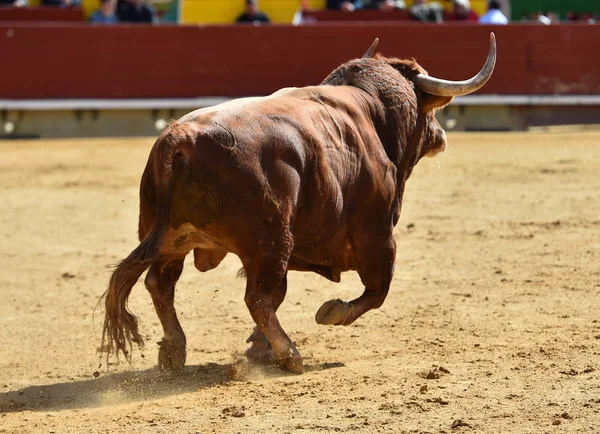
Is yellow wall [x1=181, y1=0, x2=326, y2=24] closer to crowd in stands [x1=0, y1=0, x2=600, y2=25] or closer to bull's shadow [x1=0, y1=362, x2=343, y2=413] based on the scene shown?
crowd in stands [x1=0, y1=0, x2=600, y2=25]

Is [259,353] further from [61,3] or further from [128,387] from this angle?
[61,3]

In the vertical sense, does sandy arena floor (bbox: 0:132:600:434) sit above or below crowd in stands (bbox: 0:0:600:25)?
below

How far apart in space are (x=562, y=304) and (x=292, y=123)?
6.61 ft

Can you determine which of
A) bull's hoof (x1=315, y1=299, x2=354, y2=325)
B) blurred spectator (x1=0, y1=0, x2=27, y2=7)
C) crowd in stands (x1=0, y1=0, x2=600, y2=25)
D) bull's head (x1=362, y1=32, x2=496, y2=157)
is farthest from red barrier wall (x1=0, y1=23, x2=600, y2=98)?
bull's hoof (x1=315, y1=299, x2=354, y2=325)

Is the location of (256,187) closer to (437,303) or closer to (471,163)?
(437,303)

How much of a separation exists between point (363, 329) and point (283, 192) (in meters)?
1.41

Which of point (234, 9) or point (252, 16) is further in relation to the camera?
point (234, 9)

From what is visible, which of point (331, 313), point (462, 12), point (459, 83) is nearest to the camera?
point (331, 313)

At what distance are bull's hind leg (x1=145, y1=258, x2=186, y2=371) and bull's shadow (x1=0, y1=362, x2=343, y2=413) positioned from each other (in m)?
0.07

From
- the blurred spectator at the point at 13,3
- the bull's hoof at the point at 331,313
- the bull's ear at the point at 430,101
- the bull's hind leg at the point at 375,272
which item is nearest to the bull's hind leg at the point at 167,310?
the bull's hoof at the point at 331,313

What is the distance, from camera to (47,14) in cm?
1595

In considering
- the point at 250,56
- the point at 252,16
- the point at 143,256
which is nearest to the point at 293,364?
the point at 143,256

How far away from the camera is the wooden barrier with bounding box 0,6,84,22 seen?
15.8 metres

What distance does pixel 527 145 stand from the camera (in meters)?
12.0
